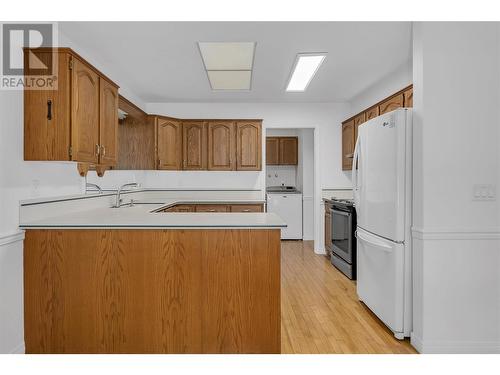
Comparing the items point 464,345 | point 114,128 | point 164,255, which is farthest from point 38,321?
point 464,345

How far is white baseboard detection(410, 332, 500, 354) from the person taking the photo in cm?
228

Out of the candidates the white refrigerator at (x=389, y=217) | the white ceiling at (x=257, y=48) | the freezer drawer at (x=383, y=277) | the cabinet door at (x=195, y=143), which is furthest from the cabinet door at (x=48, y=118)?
the cabinet door at (x=195, y=143)

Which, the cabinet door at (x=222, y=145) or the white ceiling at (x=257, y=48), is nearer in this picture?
the white ceiling at (x=257, y=48)

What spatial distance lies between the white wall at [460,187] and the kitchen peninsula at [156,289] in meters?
1.11

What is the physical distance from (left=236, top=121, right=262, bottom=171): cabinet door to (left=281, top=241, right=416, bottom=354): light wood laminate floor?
1.68 m

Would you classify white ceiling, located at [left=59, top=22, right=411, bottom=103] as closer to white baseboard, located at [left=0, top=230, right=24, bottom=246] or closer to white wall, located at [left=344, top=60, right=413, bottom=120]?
white wall, located at [left=344, top=60, right=413, bottom=120]

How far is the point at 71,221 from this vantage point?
2240 millimetres

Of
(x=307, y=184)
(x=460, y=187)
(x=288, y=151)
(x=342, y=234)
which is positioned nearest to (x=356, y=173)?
(x=460, y=187)

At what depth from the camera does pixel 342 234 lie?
4203mm

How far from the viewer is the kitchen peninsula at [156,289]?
6.93 feet

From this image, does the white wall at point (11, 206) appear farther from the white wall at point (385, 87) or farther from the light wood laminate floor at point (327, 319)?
the white wall at point (385, 87)

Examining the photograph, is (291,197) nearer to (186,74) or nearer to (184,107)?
(184,107)

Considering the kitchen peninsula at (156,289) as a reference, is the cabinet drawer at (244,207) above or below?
above

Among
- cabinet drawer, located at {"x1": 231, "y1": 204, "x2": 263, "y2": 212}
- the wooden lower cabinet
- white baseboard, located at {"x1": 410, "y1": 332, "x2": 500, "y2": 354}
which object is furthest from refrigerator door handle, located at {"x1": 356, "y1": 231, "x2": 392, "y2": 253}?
cabinet drawer, located at {"x1": 231, "y1": 204, "x2": 263, "y2": 212}
